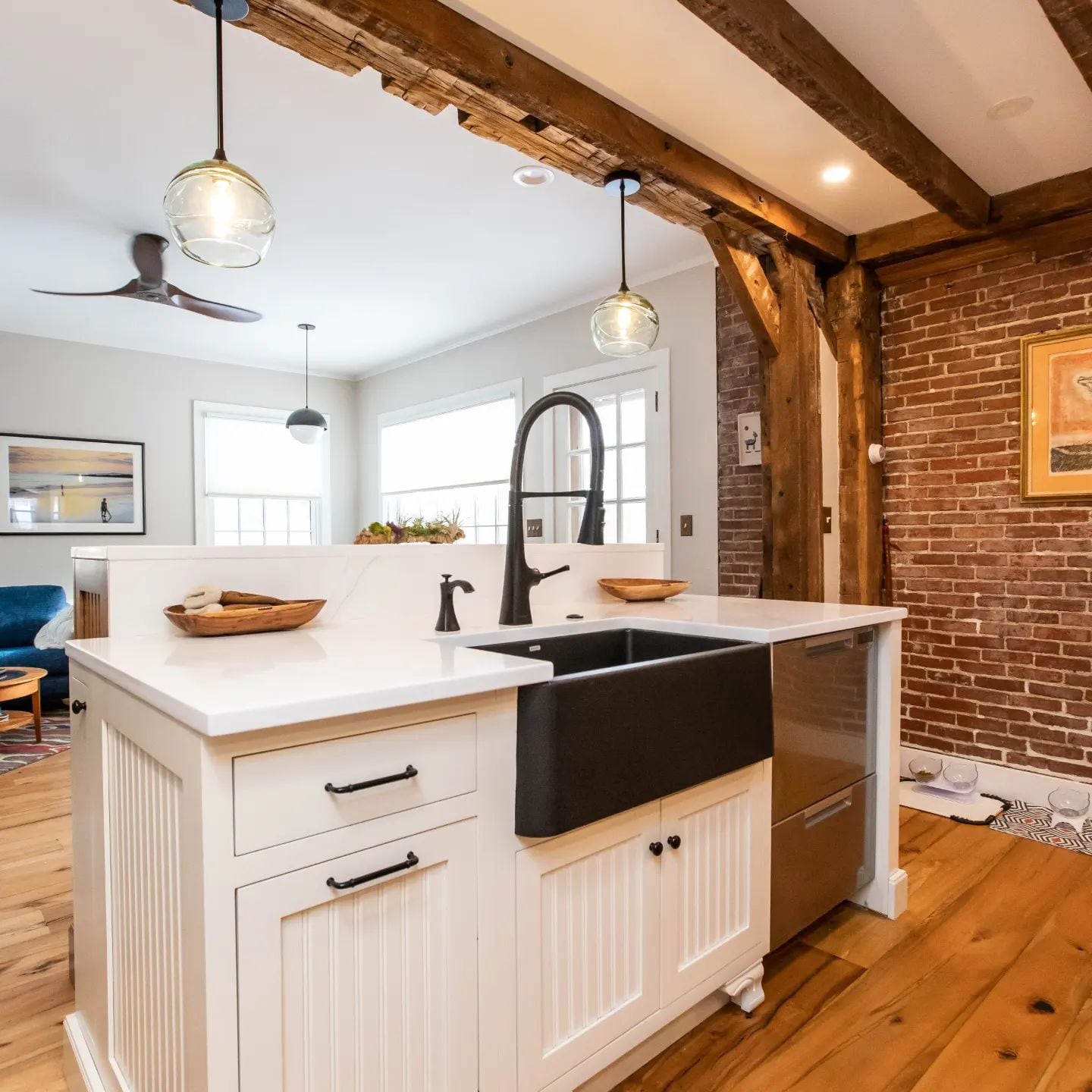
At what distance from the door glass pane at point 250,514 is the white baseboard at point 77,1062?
5.37 metres

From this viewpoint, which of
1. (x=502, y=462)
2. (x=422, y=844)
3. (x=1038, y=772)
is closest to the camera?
(x=422, y=844)

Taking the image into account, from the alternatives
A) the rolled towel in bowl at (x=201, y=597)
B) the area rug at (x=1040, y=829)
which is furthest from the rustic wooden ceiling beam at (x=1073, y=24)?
the area rug at (x=1040, y=829)

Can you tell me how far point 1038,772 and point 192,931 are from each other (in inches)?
133

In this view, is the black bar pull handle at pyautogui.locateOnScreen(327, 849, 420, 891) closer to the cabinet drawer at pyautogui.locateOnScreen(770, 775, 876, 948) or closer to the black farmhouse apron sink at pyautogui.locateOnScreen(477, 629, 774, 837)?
the black farmhouse apron sink at pyautogui.locateOnScreen(477, 629, 774, 837)

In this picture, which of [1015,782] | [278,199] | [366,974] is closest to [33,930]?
[366,974]

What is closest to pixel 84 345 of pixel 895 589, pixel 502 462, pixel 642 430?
pixel 502 462

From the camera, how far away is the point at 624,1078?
1537 millimetres

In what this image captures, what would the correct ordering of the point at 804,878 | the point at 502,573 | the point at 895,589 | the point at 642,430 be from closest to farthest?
the point at 804,878 < the point at 502,573 < the point at 895,589 < the point at 642,430

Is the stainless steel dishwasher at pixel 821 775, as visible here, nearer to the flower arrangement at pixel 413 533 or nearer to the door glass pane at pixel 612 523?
the flower arrangement at pixel 413 533

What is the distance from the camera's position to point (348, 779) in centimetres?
104

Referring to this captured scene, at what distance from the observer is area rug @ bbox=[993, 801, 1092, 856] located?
271 centimetres

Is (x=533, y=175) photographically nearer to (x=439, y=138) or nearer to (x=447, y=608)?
(x=439, y=138)

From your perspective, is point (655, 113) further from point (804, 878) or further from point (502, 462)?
point (502, 462)

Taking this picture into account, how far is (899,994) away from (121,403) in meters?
6.25
